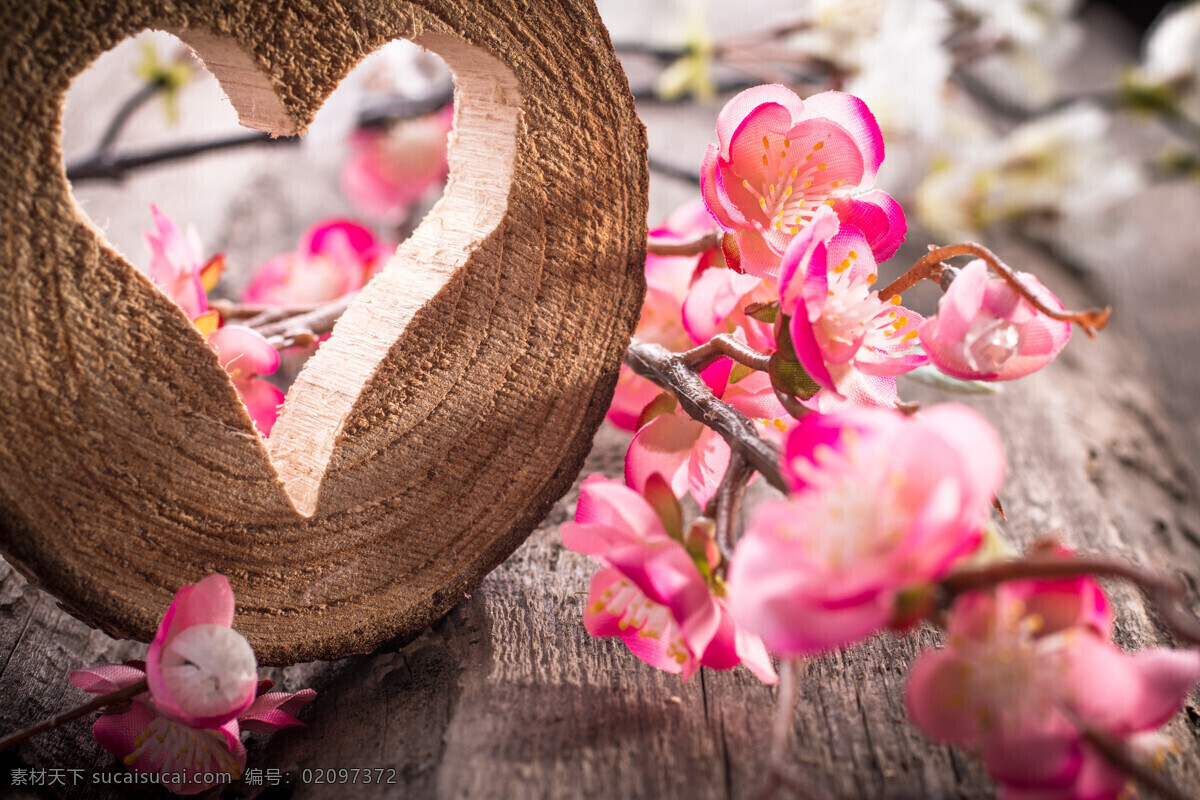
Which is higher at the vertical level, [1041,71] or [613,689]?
[1041,71]

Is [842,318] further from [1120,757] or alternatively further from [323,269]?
[323,269]

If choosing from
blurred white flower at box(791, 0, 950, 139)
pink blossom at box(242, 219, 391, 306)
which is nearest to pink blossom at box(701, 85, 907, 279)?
pink blossom at box(242, 219, 391, 306)

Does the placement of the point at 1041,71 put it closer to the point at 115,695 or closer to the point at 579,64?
the point at 579,64

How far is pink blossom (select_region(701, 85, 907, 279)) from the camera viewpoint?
1.62ft

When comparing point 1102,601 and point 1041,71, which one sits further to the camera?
point 1041,71

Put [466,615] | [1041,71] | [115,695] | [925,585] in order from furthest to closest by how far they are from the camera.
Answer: [1041,71], [466,615], [115,695], [925,585]

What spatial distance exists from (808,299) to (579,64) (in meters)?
0.18

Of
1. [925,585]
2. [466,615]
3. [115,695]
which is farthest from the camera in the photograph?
[466,615]

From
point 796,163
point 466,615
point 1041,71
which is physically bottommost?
point 466,615

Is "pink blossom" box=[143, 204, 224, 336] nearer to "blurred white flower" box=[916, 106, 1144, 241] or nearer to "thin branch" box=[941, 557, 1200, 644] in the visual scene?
"thin branch" box=[941, 557, 1200, 644]

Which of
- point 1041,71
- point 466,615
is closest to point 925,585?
point 466,615

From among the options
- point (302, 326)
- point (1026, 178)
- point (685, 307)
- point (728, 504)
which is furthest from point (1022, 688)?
point (1026, 178)

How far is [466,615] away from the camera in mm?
557

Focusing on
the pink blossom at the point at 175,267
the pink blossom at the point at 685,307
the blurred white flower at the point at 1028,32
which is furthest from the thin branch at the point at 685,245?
the blurred white flower at the point at 1028,32
